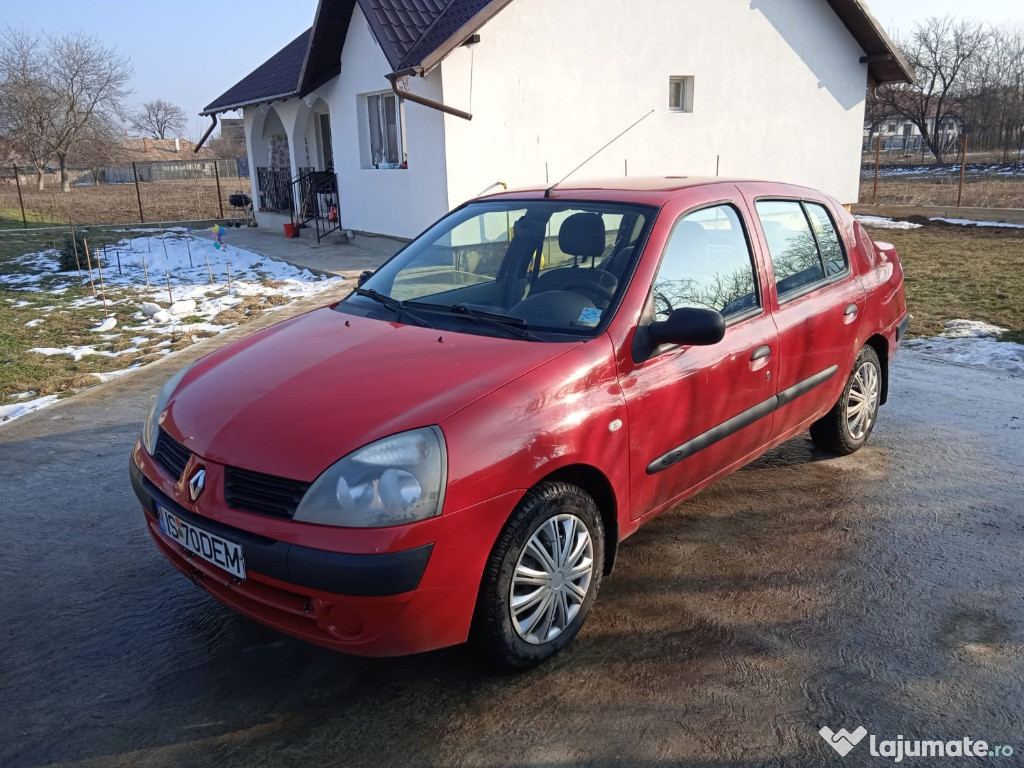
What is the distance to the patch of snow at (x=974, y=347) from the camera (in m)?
6.76

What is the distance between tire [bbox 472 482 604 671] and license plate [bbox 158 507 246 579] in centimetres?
80

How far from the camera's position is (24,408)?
6.02 metres

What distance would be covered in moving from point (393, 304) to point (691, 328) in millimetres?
1450

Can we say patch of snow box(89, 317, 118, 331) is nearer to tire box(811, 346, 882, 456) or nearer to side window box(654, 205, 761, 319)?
side window box(654, 205, 761, 319)

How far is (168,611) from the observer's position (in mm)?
3314

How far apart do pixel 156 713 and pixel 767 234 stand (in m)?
3.39

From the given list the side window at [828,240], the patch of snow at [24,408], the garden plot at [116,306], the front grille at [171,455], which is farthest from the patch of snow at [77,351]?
the side window at [828,240]

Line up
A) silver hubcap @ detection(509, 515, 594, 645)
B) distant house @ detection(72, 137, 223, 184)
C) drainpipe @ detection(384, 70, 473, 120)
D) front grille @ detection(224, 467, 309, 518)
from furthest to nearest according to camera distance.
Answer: distant house @ detection(72, 137, 223, 184) → drainpipe @ detection(384, 70, 473, 120) → silver hubcap @ detection(509, 515, 594, 645) → front grille @ detection(224, 467, 309, 518)

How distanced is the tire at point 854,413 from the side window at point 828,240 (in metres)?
0.59

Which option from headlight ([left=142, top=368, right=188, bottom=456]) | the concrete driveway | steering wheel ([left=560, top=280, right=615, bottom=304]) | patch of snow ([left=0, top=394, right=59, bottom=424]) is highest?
steering wheel ([left=560, top=280, right=615, bottom=304])

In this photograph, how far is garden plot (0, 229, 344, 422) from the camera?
7.11m

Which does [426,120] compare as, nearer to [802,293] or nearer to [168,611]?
[802,293]

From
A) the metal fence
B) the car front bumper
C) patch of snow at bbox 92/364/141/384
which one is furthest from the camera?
the metal fence

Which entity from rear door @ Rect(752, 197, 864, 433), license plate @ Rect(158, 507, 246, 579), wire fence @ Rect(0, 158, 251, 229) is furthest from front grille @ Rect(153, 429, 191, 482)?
wire fence @ Rect(0, 158, 251, 229)
